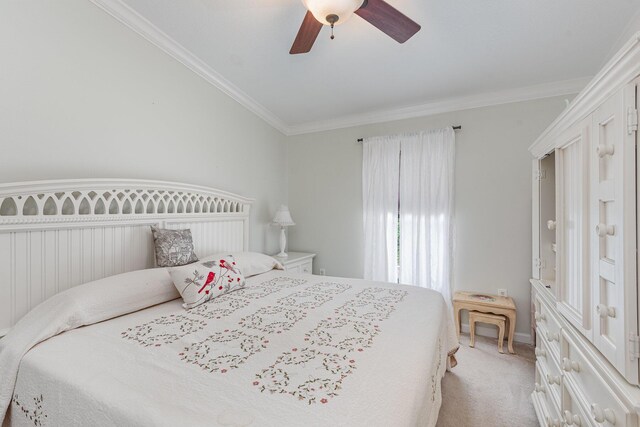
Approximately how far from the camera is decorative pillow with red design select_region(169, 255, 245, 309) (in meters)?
1.69

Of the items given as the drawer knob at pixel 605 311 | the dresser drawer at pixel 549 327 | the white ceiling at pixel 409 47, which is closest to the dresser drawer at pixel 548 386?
the dresser drawer at pixel 549 327

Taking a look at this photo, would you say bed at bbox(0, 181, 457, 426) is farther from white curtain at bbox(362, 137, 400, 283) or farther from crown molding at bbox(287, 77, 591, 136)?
crown molding at bbox(287, 77, 591, 136)

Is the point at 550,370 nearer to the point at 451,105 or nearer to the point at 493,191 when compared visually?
the point at 493,191

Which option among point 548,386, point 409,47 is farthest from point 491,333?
point 409,47

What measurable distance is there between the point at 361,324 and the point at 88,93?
2.27 metres

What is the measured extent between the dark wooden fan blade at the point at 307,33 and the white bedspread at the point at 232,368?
167 centimetres

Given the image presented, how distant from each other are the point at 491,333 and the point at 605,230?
8.10 feet

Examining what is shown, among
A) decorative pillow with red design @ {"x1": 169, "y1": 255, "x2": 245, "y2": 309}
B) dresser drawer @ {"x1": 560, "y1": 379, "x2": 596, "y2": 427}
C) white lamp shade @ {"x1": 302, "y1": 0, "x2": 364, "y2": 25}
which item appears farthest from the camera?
decorative pillow with red design @ {"x1": 169, "y1": 255, "x2": 245, "y2": 309}

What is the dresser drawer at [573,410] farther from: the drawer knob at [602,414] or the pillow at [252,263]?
the pillow at [252,263]

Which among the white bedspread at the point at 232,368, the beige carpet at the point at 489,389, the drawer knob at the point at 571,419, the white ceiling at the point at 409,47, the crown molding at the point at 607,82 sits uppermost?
A: the white ceiling at the point at 409,47

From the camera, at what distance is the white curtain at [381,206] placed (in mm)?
3398

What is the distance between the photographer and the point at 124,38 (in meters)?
1.99

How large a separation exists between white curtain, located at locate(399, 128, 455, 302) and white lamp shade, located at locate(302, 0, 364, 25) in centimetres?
212

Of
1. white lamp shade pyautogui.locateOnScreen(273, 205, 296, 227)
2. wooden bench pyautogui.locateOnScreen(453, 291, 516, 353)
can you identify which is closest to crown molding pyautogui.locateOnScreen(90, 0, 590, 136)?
white lamp shade pyautogui.locateOnScreen(273, 205, 296, 227)
